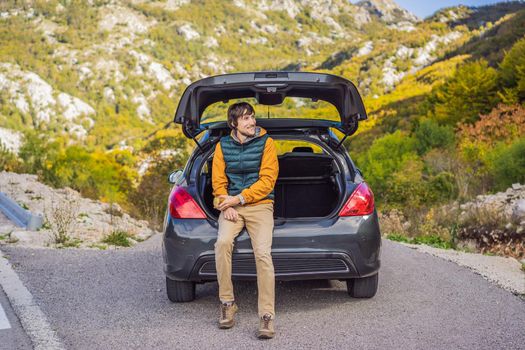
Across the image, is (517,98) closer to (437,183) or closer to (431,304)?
(437,183)

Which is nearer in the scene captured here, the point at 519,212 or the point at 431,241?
the point at 431,241

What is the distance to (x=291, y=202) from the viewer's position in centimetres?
596

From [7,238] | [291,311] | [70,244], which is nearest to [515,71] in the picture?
[70,244]

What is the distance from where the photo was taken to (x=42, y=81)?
194 m

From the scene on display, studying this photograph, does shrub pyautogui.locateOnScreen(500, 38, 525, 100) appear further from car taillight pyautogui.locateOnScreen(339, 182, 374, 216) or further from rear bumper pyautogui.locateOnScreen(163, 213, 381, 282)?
rear bumper pyautogui.locateOnScreen(163, 213, 381, 282)

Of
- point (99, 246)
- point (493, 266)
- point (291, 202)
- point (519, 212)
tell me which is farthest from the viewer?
point (519, 212)

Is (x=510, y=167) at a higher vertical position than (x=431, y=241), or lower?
lower

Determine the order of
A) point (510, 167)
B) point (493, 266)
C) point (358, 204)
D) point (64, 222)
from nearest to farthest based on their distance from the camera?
point (358, 204), point (493, 266), point (64, 222), point (510, 167)

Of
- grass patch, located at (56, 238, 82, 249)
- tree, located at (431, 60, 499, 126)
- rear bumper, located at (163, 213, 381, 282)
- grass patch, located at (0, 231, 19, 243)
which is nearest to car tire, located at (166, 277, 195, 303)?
rear bumper, located at (163, 213, 381, 282)

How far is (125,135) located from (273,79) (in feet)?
577

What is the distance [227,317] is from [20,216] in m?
6.16

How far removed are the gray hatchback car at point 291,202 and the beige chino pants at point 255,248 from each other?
10 centimetres

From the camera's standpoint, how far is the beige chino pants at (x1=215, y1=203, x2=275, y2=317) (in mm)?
4254

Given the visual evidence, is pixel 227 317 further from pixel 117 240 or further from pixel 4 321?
pixel 117 240
